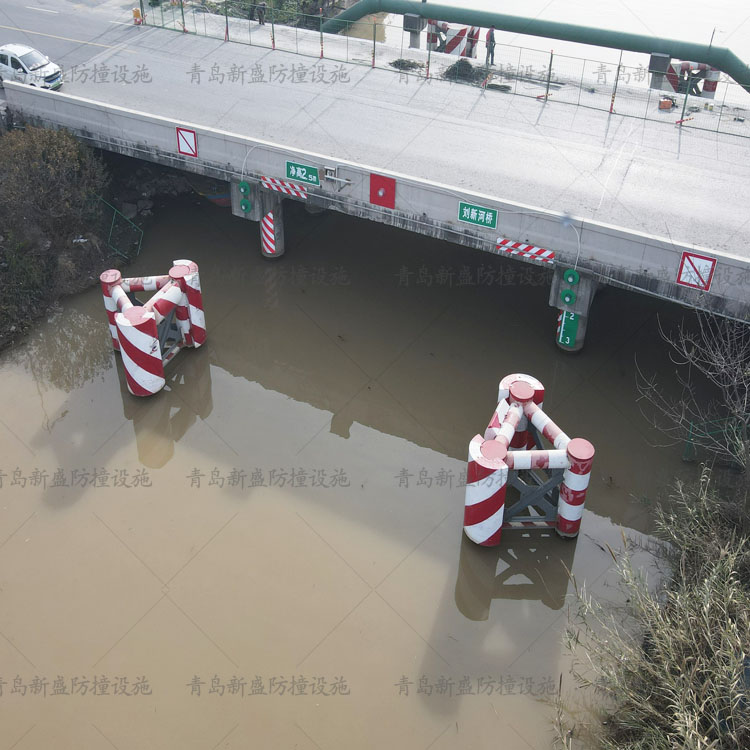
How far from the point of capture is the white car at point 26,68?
2028cm

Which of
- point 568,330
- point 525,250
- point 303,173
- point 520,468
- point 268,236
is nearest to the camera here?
point 520,468

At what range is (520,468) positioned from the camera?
11750 mm

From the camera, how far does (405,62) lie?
22453 mm

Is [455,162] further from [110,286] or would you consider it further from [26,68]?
[26,68]

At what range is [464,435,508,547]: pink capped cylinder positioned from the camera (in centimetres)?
1141

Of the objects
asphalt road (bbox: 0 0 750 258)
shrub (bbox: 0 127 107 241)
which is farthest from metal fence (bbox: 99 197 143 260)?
asphalt road (bbox: 0 0 750 258)

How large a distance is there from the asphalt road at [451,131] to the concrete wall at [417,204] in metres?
1.43

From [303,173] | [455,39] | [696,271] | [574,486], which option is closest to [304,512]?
[574,486]

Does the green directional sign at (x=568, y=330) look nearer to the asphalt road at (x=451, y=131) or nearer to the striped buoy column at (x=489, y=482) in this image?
the asphalt road at (x=451, y=131)

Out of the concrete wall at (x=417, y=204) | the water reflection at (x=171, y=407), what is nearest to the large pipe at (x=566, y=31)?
the concrete wall at (x=417, y=204)

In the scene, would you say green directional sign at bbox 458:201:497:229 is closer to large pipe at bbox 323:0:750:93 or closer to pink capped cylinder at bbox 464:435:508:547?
pink capped cylinder at bbox 464:435:508:547

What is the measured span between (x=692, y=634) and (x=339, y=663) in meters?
4.58

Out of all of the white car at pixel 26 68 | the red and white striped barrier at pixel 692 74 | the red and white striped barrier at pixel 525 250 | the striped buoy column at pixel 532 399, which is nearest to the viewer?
the striped buoy column at pixel 532 399

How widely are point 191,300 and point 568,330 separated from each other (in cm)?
730
